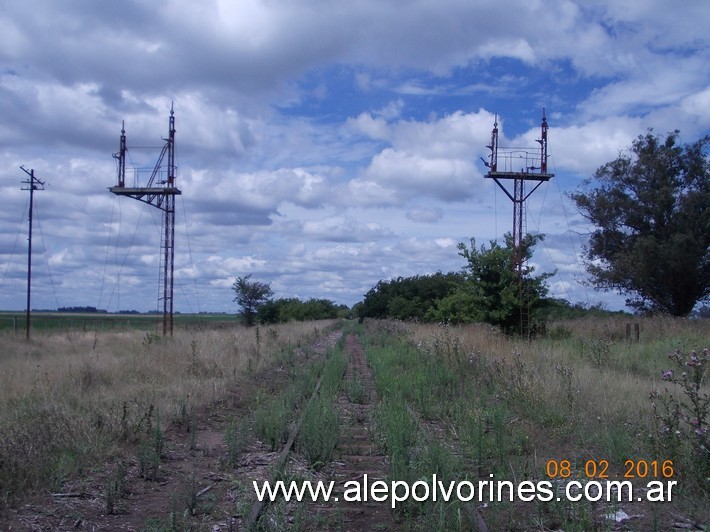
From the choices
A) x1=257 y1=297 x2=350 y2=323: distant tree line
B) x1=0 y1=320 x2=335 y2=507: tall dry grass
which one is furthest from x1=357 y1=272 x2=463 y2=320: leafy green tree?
x1=0 y1=320 x2=335 y2=507: tall dry grass

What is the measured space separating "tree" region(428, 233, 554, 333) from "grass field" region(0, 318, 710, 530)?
884 centimetres

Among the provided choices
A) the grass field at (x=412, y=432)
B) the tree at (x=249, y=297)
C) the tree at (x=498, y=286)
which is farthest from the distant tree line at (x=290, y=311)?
the grass field at (x=412, y=432)

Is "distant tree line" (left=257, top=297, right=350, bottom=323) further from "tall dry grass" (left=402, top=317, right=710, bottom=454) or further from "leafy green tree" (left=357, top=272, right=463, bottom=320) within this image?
"tall dry grass" (left=402, top=317, right=710, bottom=454)

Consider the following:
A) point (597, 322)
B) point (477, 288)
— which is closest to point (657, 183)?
point (597, 322)

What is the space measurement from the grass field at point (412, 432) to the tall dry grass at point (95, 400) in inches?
1.4

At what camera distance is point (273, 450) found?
9.30 m

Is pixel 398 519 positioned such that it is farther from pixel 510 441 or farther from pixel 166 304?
pixel 166 304

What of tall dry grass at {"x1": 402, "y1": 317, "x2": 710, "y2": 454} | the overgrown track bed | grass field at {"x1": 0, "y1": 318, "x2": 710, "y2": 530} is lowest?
the overgrown track bed

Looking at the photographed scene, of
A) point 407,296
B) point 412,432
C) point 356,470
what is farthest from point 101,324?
point 356,470

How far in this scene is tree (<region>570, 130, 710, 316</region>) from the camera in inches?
1441

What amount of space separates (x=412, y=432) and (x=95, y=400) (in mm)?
6198

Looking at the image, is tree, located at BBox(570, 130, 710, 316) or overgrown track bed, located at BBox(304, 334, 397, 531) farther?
tree, located at BBox(570, 130, 710, 316)

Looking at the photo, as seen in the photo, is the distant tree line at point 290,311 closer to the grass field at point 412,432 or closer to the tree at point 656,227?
the tree at point 656,227

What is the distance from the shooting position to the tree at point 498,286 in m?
26.5
